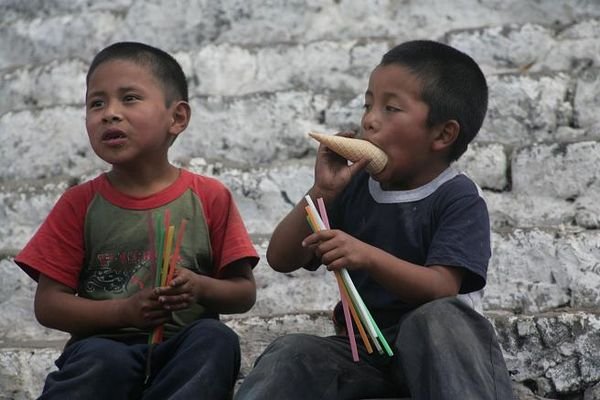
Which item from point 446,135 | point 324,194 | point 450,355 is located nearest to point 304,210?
point 324,194

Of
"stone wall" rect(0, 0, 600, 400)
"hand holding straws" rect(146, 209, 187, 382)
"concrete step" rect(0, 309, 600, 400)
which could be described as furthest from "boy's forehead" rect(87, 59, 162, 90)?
"concrete step" rect(0, 309, 600, 400)

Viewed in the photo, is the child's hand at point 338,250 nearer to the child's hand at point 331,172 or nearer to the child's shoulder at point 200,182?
the child's hand at point 331,172

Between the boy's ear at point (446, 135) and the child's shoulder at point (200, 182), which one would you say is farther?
the child's shoulder at point (200, 182)

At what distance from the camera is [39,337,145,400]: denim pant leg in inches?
99.7

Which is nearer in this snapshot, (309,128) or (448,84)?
(448,84)

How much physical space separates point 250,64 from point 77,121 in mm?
623

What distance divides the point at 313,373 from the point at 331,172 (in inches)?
18.4

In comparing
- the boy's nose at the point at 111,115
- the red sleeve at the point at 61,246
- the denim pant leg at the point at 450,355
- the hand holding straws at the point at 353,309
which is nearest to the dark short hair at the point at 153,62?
the boy's nose at the point at 111,115

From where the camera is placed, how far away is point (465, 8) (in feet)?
13.3

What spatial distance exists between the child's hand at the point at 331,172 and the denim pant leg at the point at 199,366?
1.30ft

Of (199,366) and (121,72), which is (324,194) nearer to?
(199,366)

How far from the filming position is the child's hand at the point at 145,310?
2611mm

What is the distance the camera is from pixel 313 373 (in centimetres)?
248

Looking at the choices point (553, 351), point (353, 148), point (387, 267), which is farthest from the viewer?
point (553, 351)
